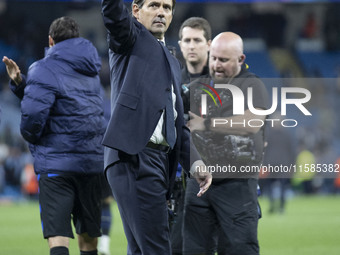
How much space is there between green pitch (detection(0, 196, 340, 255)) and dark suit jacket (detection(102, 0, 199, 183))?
4.93m

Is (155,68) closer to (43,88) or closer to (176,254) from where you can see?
(43,88)

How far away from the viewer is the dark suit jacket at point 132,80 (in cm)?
397

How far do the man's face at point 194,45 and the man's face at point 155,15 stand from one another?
211 centimetres

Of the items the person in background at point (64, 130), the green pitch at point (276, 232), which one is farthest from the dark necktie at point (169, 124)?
the green pitch at point (276, 232)

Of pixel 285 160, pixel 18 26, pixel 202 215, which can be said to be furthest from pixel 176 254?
pixel 18 26

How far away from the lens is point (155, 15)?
430 centimetres

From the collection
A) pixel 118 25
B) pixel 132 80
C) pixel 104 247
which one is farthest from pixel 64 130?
pixel 104 247

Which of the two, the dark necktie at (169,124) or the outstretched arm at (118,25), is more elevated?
the outstretched arm at (118,25)

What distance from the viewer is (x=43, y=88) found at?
18.7ft

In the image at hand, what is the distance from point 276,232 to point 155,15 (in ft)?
25.5

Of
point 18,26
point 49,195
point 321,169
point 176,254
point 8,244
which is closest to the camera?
point 49,195

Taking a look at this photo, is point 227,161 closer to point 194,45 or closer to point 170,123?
point 170,123

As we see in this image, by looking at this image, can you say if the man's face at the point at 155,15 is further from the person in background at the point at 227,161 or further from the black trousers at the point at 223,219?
the black trousers at the point at 223,219

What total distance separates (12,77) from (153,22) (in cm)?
218
